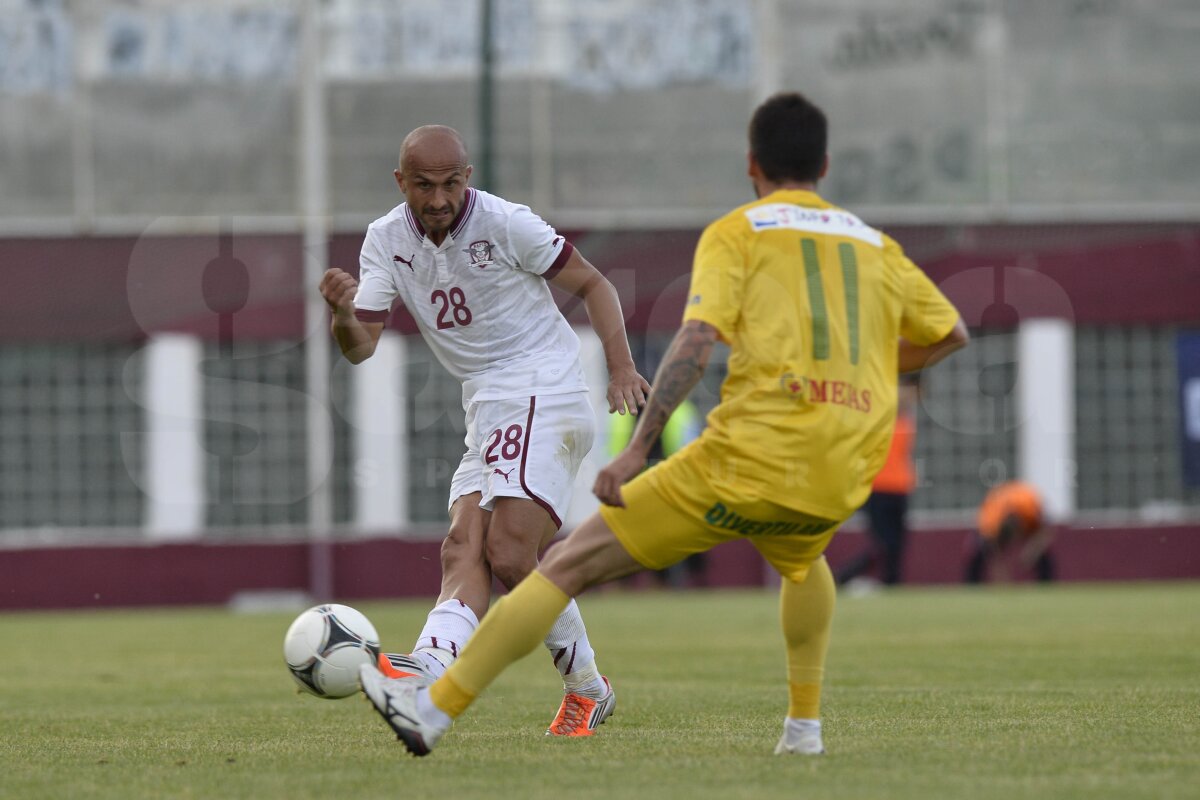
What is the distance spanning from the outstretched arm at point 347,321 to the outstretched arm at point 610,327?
75cm

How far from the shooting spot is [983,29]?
26109mm

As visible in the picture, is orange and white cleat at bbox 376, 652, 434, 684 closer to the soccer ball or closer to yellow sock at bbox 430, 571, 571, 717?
the soccer ball

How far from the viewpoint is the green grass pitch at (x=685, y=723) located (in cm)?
569

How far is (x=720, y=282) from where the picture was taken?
573cm

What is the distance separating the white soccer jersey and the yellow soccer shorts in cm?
163

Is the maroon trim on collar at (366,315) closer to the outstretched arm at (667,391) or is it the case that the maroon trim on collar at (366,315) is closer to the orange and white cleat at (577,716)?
the orange and white cleat at (577,716)

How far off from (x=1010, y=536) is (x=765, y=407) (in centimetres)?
1833

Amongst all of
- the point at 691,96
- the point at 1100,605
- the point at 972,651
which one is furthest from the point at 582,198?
the point at 972,651

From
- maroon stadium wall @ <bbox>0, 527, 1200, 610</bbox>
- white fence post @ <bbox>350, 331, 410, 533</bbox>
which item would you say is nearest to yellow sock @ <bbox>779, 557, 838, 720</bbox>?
maroon stadium wall @ <bbox>0, 527, 1200, 610</bbox>

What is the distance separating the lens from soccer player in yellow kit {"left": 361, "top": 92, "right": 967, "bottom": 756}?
18.7ft

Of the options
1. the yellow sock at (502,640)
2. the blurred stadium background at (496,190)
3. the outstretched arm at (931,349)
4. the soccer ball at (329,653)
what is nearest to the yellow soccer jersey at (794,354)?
the outstretched arm at (931,349)

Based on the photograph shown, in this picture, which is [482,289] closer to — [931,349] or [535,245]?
[535,245]

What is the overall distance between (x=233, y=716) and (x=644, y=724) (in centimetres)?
196

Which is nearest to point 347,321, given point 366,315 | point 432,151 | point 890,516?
point 366,315
